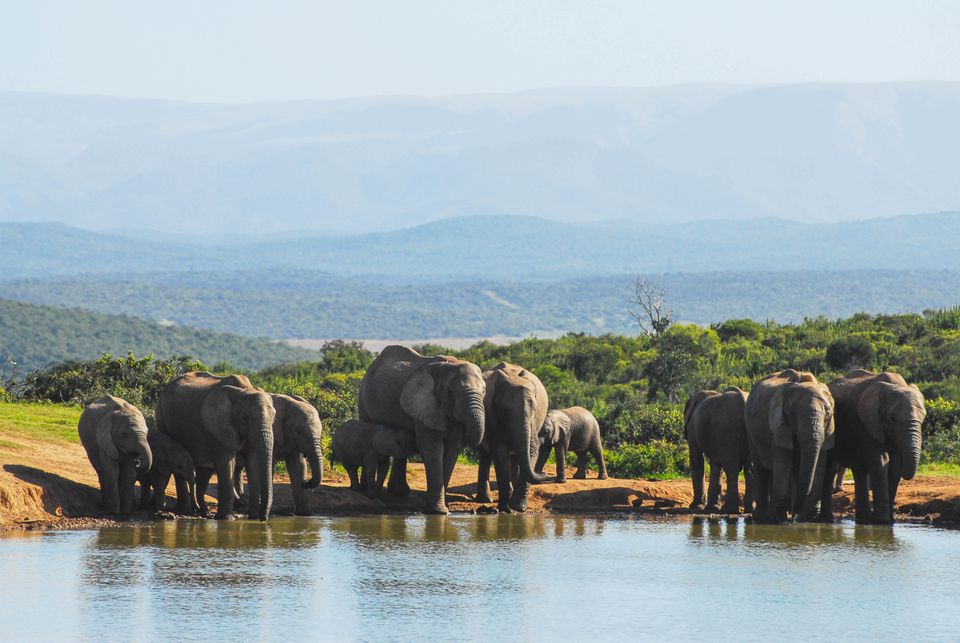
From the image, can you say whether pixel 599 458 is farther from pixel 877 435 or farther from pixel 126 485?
pixel 126 485

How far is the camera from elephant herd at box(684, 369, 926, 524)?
983 inches

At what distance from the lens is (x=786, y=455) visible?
2545cm

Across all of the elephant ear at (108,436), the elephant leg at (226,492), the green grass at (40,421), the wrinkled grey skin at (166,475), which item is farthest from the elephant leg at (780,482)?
the green grass at (40,421)

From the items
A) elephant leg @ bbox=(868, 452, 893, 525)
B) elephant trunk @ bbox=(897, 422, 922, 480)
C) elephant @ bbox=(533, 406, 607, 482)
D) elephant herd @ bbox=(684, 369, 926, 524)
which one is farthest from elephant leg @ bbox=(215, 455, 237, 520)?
elephant trunk @ bbox=(897, 422, 922, 480)

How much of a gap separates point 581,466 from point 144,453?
968cm

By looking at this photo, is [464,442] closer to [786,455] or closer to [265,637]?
[786,455]

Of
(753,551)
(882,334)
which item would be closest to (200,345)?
(882,334)

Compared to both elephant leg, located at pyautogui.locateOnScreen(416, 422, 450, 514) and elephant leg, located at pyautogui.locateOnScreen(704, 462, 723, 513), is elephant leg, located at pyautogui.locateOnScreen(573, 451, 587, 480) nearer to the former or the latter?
elephant leg, located at pyautogui.locateOnScreen(704, 462, 723, 513)

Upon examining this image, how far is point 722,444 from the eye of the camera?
2717cm

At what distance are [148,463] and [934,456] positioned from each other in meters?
15.8

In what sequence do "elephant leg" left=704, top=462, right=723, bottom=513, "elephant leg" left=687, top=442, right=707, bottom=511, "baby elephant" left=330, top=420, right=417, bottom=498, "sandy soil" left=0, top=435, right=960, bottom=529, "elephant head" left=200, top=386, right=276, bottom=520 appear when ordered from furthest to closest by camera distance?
"elephant leg" left=687, top=442, right=707, bottom=511 → "elephant leg" left=704, top=462, right=723, bottom=513 → "baby elephant" left=330, top=420, right=417, bottom=498 → "elephant head" left=200, top=386, right=276, bottom=520 → "sandy soil" left=0, top=435, right=960, bottom=529

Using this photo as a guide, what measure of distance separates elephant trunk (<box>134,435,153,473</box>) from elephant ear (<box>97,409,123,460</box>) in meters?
0.32

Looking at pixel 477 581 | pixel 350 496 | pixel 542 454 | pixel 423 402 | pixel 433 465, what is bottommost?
pixel 477 581

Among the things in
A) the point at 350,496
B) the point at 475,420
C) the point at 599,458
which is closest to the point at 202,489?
the point at 350,496
